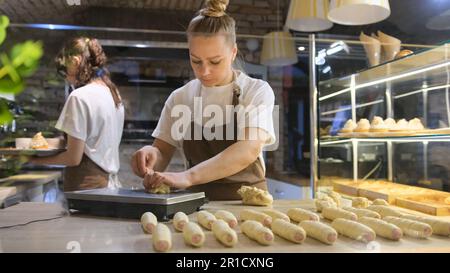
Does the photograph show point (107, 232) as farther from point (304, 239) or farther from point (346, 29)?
point (346, 29)

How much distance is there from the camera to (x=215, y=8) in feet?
4.05

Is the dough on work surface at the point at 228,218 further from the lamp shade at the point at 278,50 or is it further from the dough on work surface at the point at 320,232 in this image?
the lamp shade at the point at 278,50

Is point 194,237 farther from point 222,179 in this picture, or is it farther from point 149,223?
point 222,179

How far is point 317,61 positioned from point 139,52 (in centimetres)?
80

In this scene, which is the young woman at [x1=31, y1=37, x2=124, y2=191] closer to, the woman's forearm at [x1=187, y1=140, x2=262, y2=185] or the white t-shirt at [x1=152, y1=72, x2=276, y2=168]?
the white t-shirt at [x1=152, y1=72, x2=276, y2=168]

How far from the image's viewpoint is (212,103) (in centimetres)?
116

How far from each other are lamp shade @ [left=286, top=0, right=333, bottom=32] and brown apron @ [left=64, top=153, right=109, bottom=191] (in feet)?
3.37

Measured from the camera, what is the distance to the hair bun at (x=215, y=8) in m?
1.20

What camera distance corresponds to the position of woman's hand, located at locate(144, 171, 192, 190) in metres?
1.07

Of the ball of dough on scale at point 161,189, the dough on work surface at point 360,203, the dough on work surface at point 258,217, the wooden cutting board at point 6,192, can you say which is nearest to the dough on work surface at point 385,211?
the dough on work surface at point 360,203

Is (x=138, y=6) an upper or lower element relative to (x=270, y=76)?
upper

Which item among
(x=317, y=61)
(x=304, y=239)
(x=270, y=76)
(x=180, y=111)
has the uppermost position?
(x=317, y=61)

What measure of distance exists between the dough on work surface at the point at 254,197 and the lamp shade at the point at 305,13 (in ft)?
2.68

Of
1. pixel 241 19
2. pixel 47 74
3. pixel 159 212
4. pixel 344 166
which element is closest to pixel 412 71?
pixel 344 166
